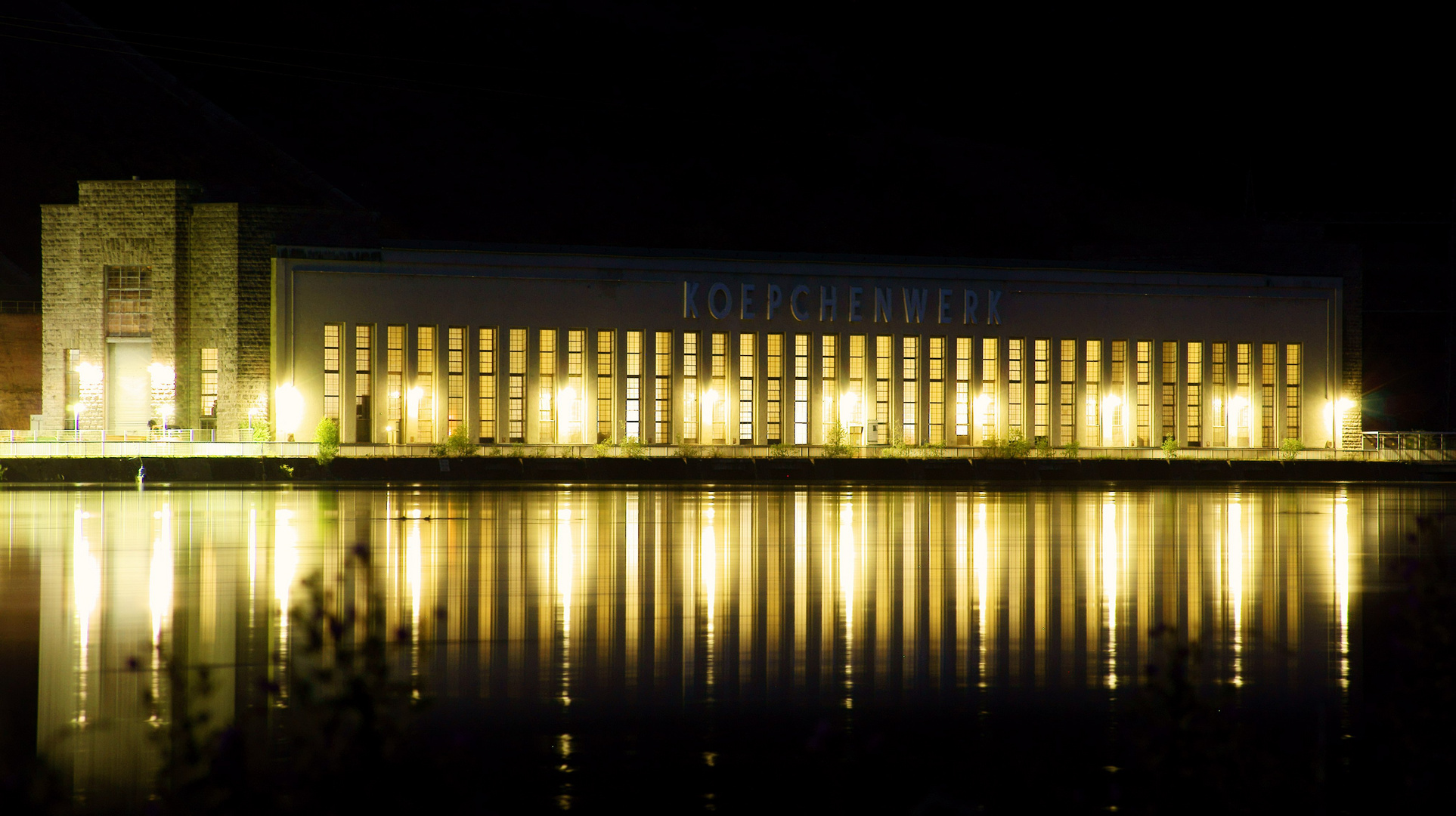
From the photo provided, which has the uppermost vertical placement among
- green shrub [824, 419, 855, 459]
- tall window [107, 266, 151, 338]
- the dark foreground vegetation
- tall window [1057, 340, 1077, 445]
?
tall window [107, 266, 151, 338]

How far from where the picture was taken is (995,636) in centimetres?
1323

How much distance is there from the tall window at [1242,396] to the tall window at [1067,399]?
23.4ft

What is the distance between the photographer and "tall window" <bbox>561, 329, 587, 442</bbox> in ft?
194

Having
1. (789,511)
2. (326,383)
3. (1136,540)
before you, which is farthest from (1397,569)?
(326,383)

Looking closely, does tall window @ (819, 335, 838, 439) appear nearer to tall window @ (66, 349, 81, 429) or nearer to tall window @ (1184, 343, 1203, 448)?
tall window @ (1184, 343, 1203, 448)

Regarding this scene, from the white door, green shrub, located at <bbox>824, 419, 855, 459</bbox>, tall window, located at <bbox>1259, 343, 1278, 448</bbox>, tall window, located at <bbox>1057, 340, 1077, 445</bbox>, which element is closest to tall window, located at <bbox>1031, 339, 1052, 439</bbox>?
tall window, located at <bbox>1057, 340, 1077, 445</bbox>

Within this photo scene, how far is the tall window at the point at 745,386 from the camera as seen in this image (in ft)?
202

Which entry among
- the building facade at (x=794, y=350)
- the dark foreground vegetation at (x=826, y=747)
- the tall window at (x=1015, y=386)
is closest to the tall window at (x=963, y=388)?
the building facade at (x=794, y=350)

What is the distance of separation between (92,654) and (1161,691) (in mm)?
8946

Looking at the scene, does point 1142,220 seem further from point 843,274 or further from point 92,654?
point 92,654

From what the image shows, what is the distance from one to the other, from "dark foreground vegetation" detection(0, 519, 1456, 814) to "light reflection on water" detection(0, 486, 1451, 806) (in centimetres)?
23

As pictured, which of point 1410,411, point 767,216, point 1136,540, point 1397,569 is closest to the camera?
point 1397,569

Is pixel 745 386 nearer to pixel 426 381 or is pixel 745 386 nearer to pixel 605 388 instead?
pixel 605 388

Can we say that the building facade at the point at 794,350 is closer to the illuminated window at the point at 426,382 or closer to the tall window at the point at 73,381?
the illuminated window at the point at 426,382
